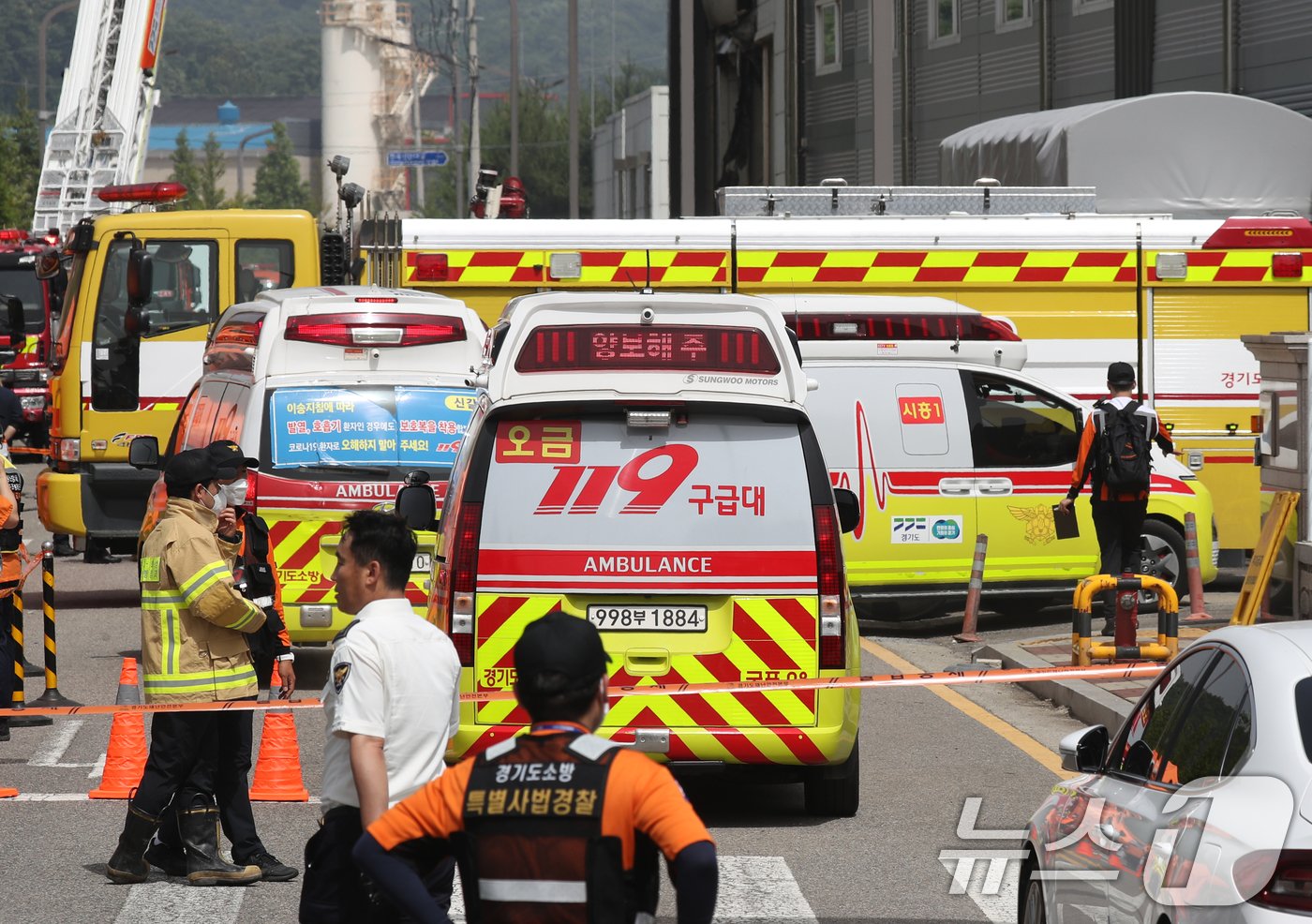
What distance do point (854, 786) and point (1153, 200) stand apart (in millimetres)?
11564

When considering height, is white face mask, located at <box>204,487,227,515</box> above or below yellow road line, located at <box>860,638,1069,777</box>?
above

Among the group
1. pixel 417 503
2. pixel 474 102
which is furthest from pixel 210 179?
pixel 417 503

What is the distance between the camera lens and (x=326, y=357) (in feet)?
43.5

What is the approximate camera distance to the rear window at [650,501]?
8.41 metres

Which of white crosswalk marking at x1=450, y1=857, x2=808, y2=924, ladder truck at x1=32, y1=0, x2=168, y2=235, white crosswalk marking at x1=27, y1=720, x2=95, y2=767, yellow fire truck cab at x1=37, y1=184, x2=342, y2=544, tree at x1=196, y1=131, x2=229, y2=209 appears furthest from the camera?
tree at x1=196, y1=131, x2=229, y2=209

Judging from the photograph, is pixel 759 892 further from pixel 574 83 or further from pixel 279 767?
pixel 574 83

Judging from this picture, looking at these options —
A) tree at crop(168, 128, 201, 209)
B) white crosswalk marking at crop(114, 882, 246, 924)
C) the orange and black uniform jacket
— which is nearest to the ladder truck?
white crosswalk marking at crop(114, 882, 246, 924)

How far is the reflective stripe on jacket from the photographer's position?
750 cm

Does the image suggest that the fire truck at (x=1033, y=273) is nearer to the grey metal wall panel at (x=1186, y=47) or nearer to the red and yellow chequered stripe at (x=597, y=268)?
the red and yellow chequered stripe at (x=597, y=268)

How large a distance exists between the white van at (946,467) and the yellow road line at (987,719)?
808 millimetres

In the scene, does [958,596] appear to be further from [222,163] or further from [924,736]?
[222,163]

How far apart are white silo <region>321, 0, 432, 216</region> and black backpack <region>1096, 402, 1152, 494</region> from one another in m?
128

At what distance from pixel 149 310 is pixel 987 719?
9.58 metres

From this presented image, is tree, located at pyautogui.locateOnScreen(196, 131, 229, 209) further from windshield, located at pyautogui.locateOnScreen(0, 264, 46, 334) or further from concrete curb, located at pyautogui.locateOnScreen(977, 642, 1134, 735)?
concrete curb, located at pyautogui.locateOnScreen(977, 642, 1134, 735)
